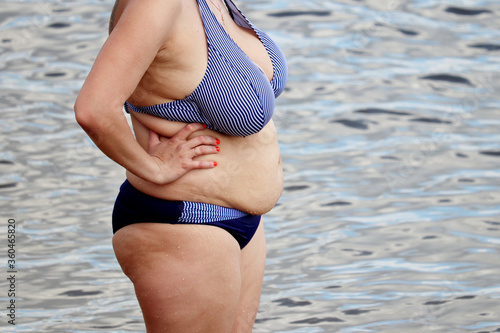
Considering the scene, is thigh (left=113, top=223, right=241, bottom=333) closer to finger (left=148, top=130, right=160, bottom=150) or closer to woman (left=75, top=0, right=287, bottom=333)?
woman (left=75, top=0, right=287, bottom=333)

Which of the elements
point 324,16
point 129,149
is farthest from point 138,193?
point 324,16

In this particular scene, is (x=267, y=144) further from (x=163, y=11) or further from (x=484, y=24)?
(x=484, y=24)

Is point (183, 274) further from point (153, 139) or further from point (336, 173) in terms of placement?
point (336, 173)

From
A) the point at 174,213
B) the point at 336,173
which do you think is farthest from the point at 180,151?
the point at 336,173

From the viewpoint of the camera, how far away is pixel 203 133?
5.99ft

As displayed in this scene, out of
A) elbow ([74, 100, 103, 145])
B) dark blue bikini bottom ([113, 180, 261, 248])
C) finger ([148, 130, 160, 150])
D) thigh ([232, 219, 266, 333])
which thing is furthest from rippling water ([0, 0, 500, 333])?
elbow ([74, 100, 103, 145])

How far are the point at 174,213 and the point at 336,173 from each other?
10.0 feet

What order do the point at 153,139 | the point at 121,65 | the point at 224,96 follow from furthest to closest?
1. the point at 153,139
2. the point at 224,96
3. the point at 121,65

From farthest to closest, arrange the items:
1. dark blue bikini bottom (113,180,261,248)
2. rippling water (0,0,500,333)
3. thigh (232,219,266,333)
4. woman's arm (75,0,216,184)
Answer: rippling water (0,0,500,333)
thigh (232,219,266,333)
dark blue bikini bottom (113,180,261,248)
woman's arm (75,0,216,184)

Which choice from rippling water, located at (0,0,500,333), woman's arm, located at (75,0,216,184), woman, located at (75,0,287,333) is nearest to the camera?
woman's arm, located at (75,0,216,184)

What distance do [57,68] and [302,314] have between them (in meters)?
3.80

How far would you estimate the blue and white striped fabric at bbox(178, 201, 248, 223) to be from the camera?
178 centimetres

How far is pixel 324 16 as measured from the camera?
295 inches

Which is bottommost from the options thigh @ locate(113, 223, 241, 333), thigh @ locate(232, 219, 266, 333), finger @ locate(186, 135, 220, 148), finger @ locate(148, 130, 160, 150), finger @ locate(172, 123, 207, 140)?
thigh @ locate(232, 219, 266, 333)
